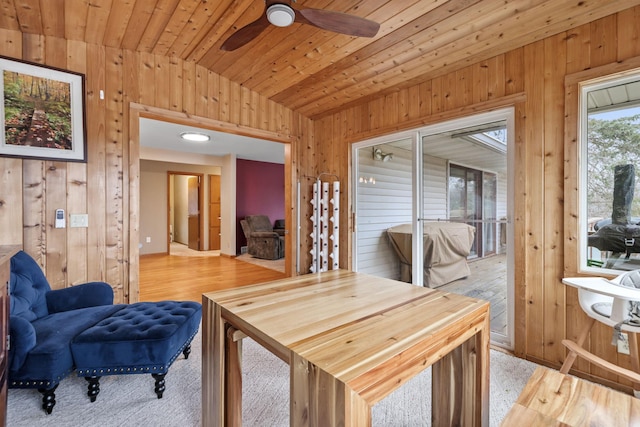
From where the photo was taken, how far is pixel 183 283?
4.46m

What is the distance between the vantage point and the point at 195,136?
5.13 metres

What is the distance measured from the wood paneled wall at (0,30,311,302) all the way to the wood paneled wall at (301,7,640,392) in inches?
115

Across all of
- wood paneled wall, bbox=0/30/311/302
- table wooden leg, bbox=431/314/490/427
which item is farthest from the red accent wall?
table wooden leg, bbox=431/314/490/427

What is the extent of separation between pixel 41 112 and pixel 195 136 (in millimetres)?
2795

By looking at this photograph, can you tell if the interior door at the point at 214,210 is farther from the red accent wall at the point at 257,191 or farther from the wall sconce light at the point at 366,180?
the wall sconce light at the point at 366,180

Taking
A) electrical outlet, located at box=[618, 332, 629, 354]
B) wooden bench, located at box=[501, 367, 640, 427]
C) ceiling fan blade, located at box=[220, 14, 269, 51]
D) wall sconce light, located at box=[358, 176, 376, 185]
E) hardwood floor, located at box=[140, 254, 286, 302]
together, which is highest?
Result: ceiling fan blade, located at box=[220, 14, 269, 51]

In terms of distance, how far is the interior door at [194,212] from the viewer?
8.09m

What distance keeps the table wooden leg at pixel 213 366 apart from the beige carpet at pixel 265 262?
3.92 meters

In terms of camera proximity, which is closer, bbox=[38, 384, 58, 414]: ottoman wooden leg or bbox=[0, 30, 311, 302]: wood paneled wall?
bbox=[38, 384, 58, 414]: ottoman wooden leg

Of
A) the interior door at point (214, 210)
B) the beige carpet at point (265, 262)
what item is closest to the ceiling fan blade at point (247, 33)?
the beige carpet at point (265, 262)

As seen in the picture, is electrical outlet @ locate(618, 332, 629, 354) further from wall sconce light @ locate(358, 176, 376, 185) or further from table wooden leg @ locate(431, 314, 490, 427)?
wall sconce light @ locate(358, 176, 376, 185)

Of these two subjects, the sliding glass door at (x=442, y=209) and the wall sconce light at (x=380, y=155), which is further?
the wall sconce light at (x=380, y=155)

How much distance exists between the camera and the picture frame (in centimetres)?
226

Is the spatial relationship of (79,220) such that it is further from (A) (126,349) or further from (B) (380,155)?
(B) (380,155)
